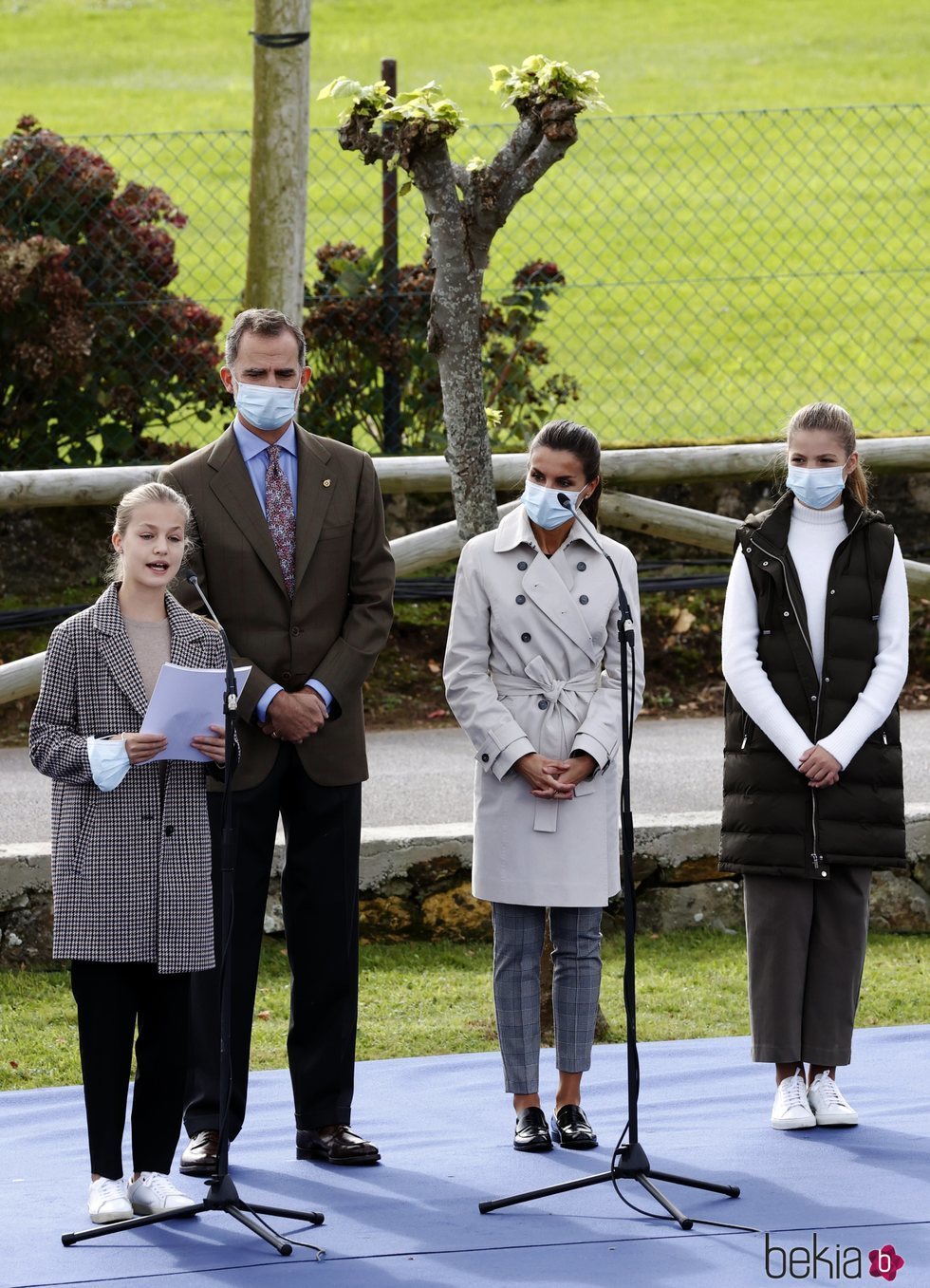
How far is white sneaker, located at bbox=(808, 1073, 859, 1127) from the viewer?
455 centimetres

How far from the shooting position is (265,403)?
4.31 m

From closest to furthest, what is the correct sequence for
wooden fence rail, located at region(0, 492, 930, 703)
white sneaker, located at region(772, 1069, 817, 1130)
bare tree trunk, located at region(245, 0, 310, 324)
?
white sneaker, located at region(772, 1069, 817, 1130) → wooden fence rail, located at region(0, 492, 930, 703) → bare tree trunk, located at region(245, 0, 310, 324)

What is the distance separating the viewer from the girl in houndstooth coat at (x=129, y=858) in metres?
3.92

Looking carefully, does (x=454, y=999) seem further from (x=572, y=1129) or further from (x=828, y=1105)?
(x=828, y=1105)

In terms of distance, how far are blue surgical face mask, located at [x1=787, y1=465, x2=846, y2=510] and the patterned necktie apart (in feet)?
4.07

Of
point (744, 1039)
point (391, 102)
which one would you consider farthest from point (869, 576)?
point (391, 102)

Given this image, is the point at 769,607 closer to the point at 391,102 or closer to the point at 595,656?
the point at 595,656

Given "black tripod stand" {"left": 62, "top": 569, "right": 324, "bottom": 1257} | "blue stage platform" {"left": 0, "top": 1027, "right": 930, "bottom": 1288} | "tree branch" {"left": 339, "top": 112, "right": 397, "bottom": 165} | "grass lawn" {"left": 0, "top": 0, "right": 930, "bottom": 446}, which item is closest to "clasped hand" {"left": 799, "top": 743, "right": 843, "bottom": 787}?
"blue stage platform" {"left": 0, "top": 1027, "right": 930, "bottom": 1288}

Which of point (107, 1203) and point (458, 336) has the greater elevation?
point (458, 336)

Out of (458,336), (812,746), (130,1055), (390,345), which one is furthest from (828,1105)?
(390,345)

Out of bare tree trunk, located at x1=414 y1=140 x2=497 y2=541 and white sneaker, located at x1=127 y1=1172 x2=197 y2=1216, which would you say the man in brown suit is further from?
bare tree trunk, located at x1=414 y1=140 x2=497 y2=541

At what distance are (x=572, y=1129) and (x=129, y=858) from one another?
1.29m

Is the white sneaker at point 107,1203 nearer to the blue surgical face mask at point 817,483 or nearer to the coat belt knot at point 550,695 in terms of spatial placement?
the coat belt knot at point 550,695

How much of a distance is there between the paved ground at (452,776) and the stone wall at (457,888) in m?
0.30
